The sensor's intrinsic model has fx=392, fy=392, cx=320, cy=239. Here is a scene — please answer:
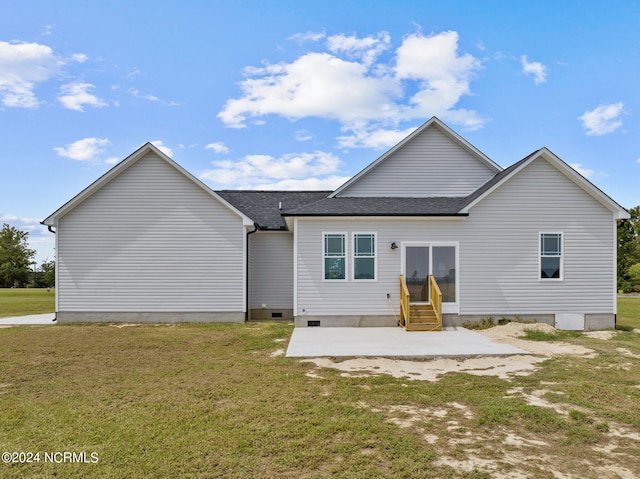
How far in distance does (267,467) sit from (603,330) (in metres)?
12.9

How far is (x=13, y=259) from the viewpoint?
51062 mm

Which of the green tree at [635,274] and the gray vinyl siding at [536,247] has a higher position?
the gray vinyl siding at [536,247]

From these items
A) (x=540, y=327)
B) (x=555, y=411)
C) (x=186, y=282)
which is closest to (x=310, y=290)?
(x=186, y=282)

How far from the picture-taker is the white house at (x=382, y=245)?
1253 cm

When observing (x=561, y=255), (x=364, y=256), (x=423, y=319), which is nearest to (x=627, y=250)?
(x=561, y=255)

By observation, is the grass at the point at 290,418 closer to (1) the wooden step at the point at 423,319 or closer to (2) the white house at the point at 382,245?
(1) the wooden step at the point at 423,319

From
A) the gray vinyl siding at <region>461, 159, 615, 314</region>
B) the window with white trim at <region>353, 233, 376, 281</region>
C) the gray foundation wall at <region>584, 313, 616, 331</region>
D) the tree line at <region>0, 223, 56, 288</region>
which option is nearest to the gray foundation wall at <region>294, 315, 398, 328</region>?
the window with white trim at <region>353, 233, 376, 281</region>

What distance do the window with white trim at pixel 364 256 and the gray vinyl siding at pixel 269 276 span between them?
138 inches

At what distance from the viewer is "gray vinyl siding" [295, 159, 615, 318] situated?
12.5 metres

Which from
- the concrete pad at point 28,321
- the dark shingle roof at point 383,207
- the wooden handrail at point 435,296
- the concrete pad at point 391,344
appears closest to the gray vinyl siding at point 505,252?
the dark shingle roof at point 383,207

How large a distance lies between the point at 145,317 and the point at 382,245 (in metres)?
8.48

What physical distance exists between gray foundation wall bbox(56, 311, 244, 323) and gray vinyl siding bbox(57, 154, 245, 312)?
156 millimetres

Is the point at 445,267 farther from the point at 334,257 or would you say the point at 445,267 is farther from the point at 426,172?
the point at 426,172

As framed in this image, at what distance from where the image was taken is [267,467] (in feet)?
12.1
